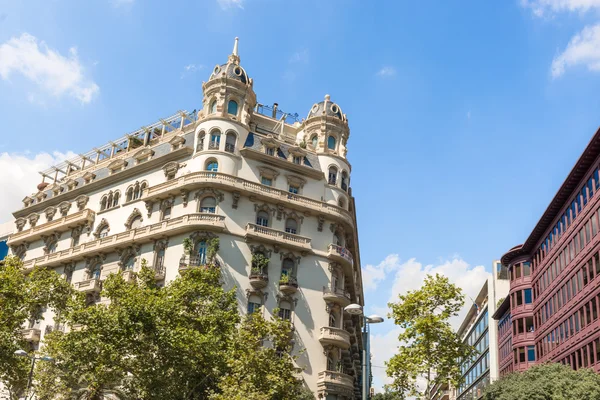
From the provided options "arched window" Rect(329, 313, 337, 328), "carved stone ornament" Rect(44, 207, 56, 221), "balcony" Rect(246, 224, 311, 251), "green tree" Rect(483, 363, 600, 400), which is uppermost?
"carved stone ornament" Rect(44, 207, 56, 221)

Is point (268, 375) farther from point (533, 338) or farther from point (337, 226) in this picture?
point (533, 338)

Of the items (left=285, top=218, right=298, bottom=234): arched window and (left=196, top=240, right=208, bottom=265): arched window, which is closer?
(left=196, top=240, right=208, bottom=265): arched window

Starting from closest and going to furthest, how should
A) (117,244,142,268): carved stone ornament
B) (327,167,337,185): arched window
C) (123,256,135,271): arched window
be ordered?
(117,244,142,268): carved stone ornament
(123,256,135,271): arched window
(327,167,337,185): arched window

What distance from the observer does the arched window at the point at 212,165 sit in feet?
186

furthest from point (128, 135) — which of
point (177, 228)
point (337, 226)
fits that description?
point (337, 226)

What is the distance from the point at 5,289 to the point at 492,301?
6931 centimetres

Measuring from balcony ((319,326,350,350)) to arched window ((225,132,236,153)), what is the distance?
18434mm

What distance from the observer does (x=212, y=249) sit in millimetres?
52781

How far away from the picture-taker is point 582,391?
122 ft

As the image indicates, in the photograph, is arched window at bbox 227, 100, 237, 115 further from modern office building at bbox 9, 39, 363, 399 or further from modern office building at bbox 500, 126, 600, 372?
modern office building at bbox 500, 126, 600, 372

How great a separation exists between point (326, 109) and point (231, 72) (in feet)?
34.7

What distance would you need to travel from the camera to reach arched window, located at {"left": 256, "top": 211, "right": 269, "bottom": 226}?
56625mm

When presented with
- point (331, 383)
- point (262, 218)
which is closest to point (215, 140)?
point (262, 218)

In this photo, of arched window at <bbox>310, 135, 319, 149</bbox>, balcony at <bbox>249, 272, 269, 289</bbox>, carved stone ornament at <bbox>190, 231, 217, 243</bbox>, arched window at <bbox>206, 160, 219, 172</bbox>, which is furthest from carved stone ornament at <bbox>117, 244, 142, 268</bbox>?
arched window at <bbox>310, 135, 319, 149</bbox>
